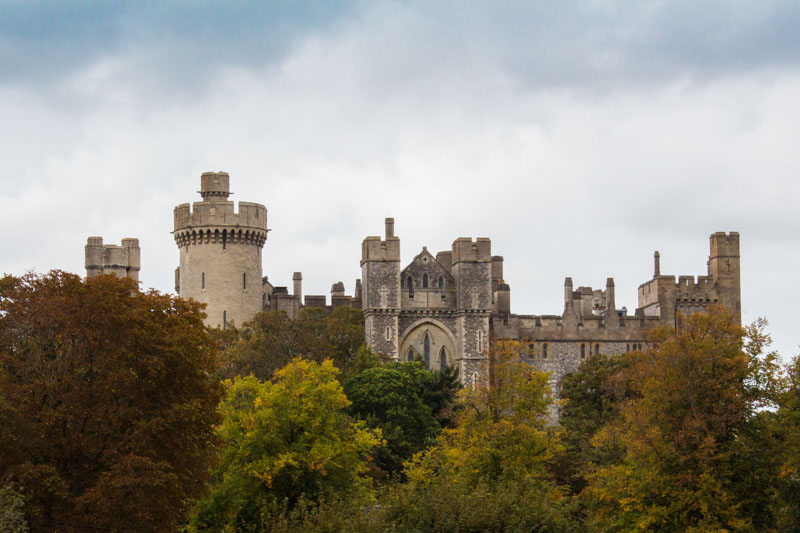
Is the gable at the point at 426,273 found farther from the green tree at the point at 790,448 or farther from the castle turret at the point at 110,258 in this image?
the green tree at the point at 790,448

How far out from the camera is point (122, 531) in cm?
3312

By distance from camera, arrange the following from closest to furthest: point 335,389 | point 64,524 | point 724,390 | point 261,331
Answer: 1. point 64,524
2. point 724,390
3. point 335,389
4. point 261,331

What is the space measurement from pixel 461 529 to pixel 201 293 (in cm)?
3688

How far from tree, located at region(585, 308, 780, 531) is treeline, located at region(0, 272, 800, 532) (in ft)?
0.21

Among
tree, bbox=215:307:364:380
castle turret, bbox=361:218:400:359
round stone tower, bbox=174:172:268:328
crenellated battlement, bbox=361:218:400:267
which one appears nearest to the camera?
tree, bbox=215:307:364:380

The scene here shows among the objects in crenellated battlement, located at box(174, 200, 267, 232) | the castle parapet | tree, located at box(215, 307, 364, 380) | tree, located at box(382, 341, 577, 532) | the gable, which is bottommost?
tree, located at box(382, 341, 577, 532)

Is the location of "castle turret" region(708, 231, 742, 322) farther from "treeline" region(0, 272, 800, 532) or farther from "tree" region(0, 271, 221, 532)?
"tree" region(0, 271, 221, 532)

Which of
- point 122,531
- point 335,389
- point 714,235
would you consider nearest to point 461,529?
point 122,531

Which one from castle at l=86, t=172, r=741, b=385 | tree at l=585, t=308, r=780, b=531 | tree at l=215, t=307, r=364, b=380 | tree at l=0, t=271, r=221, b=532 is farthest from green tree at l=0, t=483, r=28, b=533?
castle at l=86, t=172, r=741, b=385

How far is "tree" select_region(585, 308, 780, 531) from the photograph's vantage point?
124ft

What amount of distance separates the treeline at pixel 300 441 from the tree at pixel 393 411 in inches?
227

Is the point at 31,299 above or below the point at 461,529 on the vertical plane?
above

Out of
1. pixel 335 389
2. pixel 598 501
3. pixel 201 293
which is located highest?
pixel 201 293

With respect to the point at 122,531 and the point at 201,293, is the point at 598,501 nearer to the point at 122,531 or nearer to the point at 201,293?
the point at 122,531
